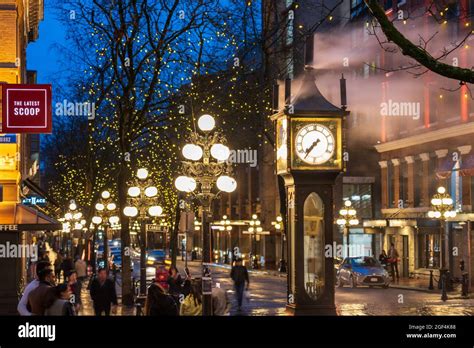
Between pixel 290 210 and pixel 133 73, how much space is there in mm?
14628

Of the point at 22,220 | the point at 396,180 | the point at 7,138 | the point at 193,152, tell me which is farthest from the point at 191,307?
the point at 396,180

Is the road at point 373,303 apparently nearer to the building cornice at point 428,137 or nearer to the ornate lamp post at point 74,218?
the building cornice at point 428,137

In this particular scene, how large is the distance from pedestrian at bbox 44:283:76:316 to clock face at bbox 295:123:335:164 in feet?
20.1

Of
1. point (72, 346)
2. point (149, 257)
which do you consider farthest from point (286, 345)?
point (149, 257)

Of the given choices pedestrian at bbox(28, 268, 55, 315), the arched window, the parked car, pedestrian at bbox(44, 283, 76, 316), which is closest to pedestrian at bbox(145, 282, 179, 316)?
pedestrian at bbox(44, 283, 76, 316)

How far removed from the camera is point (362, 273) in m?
40.4

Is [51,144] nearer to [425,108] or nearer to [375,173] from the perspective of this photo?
[375,173]

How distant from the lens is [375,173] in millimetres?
64500

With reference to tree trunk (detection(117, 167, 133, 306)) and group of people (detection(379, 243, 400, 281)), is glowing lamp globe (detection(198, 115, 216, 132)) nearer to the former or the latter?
tree trunk (detection(117, 167, 133, 306))

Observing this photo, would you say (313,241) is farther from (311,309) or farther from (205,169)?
(205,169)

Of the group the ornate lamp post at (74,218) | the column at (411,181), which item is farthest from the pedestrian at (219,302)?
the column at (411,181)

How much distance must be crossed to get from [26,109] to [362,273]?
1933cm

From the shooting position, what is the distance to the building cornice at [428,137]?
43875 mm

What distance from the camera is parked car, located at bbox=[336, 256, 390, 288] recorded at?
132 feet
